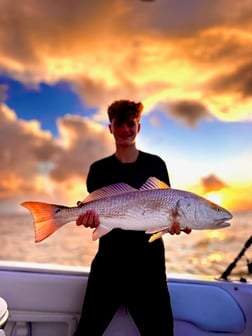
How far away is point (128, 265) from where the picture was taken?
7.89 feet

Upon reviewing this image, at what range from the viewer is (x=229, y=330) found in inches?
109

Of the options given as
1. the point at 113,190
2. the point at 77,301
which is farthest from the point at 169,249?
the point at 113,190

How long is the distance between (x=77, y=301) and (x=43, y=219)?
2.64 ft

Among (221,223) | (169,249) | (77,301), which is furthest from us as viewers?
(169,249)

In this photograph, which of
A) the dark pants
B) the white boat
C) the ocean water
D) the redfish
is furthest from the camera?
the ocean water

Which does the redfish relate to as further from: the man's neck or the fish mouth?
the man's neck

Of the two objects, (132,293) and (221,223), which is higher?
(221,223)

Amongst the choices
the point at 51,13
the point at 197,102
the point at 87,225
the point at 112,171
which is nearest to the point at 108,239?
the point at 87,225

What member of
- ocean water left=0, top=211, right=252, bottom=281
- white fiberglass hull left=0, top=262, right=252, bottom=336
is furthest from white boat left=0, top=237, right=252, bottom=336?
ocean water left=0, top=211, right=252, bottom=281

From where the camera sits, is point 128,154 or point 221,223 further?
point 128,154

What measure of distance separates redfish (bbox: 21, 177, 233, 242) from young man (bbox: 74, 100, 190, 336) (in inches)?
6.2

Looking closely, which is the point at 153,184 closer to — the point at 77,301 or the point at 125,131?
the point at 125,131

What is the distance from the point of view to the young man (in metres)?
2.38

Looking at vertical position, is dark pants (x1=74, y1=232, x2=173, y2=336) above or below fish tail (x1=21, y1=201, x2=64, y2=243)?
below
